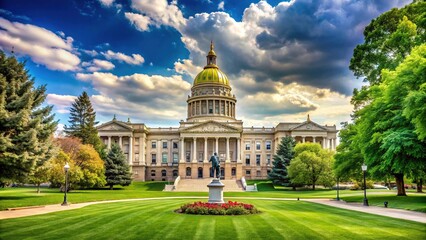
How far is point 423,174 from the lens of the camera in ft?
99.7

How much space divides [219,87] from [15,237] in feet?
329

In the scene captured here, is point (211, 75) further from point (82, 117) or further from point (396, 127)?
point (396, 127)

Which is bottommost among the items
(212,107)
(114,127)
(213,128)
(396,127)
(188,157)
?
(188,157)

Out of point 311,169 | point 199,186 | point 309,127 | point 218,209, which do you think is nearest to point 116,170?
point 199,186

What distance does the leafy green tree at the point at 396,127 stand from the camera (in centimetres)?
2638

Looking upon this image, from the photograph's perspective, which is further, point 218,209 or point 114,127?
point 114,127

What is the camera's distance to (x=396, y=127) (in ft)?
98.4

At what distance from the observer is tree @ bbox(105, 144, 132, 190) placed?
72.8 metres

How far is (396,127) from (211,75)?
287ft


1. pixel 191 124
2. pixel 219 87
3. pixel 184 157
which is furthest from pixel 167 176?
pixel 219 87

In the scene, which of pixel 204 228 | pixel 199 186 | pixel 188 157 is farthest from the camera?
pixel 188 157

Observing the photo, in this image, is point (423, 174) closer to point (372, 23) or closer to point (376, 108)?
point (376, 108)

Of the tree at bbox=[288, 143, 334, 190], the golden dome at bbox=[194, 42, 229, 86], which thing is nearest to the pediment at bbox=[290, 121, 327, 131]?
the tree at bbox=[288, 143, 334, 190]

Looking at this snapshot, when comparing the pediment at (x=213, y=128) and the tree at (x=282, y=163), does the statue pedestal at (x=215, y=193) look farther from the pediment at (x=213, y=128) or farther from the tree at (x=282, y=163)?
the pediment at (x=213, y=128)
